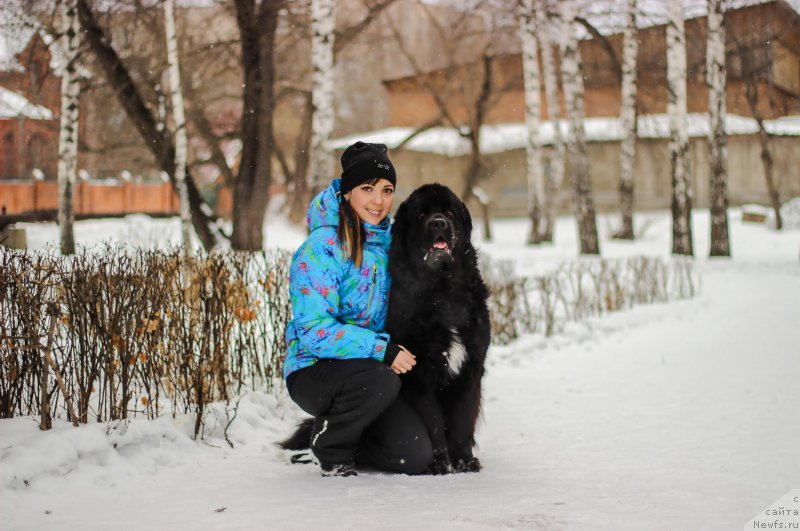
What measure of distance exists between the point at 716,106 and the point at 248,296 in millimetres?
15122

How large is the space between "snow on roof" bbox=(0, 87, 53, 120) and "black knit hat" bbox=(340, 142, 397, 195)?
20807mm

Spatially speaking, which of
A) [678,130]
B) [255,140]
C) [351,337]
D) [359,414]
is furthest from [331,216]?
[678,130]

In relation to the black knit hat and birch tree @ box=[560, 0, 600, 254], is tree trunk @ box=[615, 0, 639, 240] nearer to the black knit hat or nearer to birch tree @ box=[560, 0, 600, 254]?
birch tree @ box=[560, 0, 600, 254]

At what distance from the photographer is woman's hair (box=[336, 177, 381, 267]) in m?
3.98

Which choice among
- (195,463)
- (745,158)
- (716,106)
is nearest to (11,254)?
(195,463)

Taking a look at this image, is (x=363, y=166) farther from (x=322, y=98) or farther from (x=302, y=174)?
(x=302, y=174)

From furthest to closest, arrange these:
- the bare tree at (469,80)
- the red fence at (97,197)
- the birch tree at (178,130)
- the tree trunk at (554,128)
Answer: the bare tree at (469,80) → the red fence at (97,197) → the tree trunk at (554,128) → the birch tree at (178,130)

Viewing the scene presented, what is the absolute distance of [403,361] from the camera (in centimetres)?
387

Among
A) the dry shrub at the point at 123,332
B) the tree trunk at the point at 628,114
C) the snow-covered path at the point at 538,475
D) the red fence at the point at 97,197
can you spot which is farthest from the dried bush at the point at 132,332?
the red fence at the point at 97,197

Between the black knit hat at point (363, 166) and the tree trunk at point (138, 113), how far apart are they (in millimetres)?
10096

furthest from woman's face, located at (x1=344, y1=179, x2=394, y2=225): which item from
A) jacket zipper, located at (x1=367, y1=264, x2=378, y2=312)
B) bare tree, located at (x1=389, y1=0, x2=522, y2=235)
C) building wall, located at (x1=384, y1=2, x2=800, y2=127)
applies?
bare tree, located at (x1=389, y1=0, x2=522, y2=235)

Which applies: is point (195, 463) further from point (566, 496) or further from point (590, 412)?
point (590, 412)

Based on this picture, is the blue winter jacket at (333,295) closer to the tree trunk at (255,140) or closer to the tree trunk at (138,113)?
the tree trunk at (255,140)

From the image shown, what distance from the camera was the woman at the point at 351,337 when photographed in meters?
3.88
